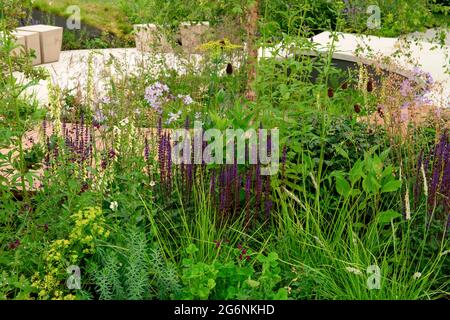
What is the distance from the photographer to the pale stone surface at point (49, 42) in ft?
37.4

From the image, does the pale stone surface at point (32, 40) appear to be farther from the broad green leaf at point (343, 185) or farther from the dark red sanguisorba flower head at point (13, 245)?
the broad green leaf at point (343, 185)

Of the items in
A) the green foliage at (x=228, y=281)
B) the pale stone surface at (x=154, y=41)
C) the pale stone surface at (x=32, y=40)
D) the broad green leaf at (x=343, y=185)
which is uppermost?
the pale stone surface at (x=154, y=41)

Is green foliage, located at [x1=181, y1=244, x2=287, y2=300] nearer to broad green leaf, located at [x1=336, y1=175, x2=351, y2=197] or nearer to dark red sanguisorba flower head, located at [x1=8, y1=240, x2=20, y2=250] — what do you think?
broad green leaf, located at [x1=336, y1=175, x2=351, y2=197]

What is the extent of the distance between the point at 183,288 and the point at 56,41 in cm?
890

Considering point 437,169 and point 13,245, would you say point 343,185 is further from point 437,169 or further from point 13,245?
point 13,245

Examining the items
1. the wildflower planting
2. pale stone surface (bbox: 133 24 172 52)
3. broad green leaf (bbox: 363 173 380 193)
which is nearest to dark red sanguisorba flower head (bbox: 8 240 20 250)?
the wildflower planting

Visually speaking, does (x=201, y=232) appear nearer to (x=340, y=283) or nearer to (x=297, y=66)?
(x=340, y=283)

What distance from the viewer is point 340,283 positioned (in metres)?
3.59

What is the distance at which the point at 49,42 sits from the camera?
1155cm

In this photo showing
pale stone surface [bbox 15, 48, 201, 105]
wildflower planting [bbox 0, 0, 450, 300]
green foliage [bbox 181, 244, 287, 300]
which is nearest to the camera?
green foliage [bbox 181, 244, 287, 300]

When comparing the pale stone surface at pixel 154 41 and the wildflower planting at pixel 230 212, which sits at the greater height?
the pale stone surface at pixel 154 41

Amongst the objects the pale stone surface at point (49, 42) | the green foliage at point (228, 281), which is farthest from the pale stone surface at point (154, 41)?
the green foliage at point (228, 281)

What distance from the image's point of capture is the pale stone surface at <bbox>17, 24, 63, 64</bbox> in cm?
1141
